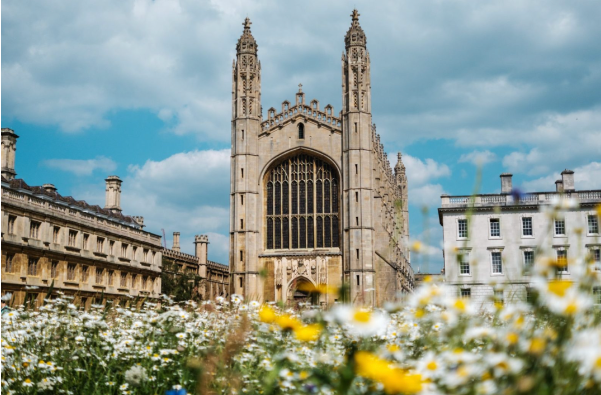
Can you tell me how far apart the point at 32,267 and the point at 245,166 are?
17699 millimetres

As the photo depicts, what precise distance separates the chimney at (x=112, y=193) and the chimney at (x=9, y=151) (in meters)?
11.3

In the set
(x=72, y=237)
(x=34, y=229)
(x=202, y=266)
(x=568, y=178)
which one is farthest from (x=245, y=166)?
(x=202, y=266)

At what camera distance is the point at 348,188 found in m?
48.5

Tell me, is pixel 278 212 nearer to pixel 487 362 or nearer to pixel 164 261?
pixel 164 261

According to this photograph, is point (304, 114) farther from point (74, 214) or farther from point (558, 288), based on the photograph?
point (558, 288)

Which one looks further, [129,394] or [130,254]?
[130,254]

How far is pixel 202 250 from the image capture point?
73.1 metres

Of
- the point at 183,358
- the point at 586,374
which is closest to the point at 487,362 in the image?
the point at 586,374

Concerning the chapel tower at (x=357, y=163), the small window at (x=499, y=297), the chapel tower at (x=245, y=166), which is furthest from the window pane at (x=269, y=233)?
the small window at (x=499, y=297)

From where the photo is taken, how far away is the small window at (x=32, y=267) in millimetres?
37250

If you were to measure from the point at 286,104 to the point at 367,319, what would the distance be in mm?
49556

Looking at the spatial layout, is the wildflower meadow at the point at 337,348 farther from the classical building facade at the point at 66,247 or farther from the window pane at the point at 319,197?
the window pane at the point at 319,197

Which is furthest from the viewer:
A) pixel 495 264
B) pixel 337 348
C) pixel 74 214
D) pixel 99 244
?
pixel 495 264

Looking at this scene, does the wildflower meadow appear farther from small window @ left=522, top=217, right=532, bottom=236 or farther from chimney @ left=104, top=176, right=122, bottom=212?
chimney @ left=104, top=176, right=122, bottom=212
